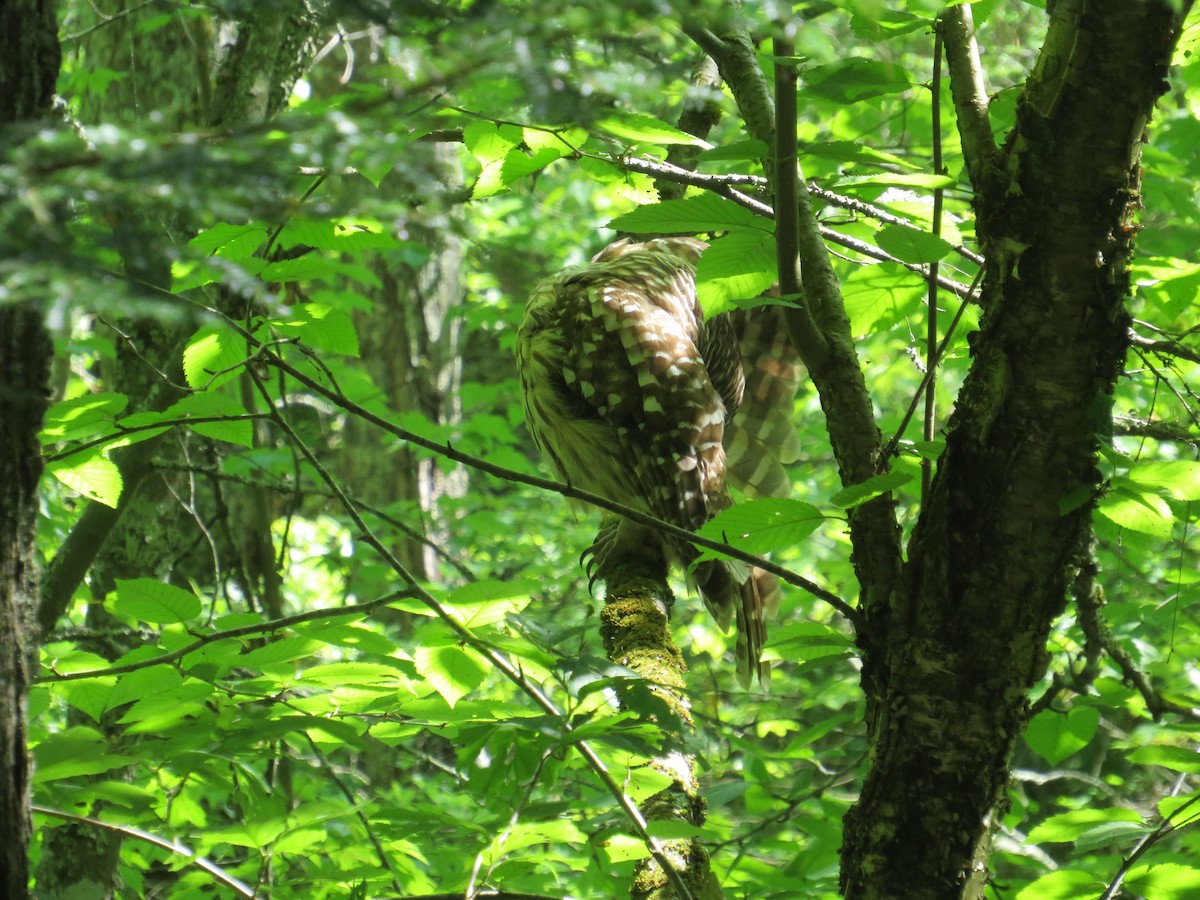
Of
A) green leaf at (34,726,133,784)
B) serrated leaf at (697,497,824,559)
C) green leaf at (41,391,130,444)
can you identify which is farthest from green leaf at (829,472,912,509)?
green leaf at (41,391,130,444)

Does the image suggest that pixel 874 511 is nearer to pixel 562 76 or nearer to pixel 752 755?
pixel 562 76

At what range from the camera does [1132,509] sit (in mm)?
1442

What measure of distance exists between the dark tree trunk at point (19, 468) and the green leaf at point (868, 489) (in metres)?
0.99

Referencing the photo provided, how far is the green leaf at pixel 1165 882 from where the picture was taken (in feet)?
5.79

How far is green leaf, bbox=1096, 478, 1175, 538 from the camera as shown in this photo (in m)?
1.44

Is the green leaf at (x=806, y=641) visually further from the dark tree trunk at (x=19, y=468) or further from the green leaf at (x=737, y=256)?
the dark tree trunk at (x=19, y=468)

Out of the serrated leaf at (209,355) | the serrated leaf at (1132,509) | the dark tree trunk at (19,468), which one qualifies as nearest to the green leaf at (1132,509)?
the serrated leaf at (1132,509)

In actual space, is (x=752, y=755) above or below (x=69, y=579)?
below

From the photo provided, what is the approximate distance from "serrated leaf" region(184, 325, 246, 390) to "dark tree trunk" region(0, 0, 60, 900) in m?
1.12


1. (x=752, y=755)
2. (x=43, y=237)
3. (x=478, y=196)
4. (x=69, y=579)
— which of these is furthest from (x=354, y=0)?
(x=752, y=755)

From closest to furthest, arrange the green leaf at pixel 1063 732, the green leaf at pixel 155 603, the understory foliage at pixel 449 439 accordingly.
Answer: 1. the understory foliage at pixel 449 439
2. the green leaf at pixel 155 603
3. the green leaf at pixel 1063 732

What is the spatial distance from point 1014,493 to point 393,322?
7.76 metres

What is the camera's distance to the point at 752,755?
3324mm

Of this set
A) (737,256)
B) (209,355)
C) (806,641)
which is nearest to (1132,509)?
(806,641)
